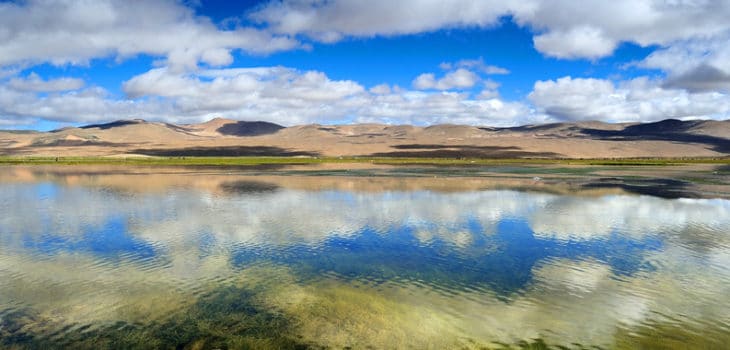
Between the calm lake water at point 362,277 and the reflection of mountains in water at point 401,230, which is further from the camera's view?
the reflection of mountains in water at point 401,230

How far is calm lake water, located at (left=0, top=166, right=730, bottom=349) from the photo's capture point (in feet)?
42.1

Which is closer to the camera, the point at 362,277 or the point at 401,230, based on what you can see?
the point at 362,277

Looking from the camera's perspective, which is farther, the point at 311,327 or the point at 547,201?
the point at 547,201

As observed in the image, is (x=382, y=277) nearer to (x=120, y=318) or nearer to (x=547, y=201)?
(x=120, y=318)

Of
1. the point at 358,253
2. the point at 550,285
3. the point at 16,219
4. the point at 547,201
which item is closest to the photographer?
the point at 550,285

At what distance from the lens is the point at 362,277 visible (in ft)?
58.7

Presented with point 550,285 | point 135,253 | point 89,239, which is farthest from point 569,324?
point 89,239

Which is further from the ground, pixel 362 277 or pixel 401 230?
pixel 401 230

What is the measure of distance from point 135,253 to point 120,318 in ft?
27.3

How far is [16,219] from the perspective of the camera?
2998 cm

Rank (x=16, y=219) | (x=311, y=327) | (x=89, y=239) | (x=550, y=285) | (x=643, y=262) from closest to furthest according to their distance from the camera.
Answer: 1. (x=311, y=327)
2. (x=550, y=285)
3. (x=643, y=262)
4. (x=89, y=239)
5. (x=16, y=219)

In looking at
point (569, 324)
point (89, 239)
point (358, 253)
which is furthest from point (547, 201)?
point (89, 239)

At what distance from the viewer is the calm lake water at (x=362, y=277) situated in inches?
505

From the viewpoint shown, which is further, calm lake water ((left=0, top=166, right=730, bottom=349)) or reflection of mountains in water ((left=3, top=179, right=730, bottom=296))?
reflection of mountains in water ((left=3, top=179, right=730, bottom=296))
